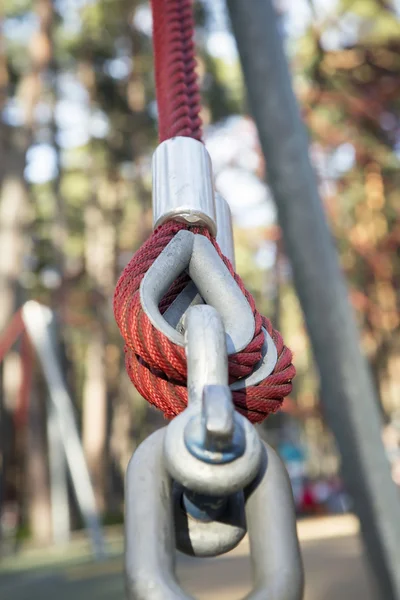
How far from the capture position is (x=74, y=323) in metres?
16.5

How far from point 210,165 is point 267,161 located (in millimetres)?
1764

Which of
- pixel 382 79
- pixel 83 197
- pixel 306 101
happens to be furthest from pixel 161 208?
pixel 83 197

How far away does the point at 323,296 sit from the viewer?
94.5 inches

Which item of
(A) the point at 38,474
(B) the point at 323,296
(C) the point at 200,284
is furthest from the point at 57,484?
(C) the point at 200,284

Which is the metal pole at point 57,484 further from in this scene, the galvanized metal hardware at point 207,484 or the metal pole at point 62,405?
the galvanized metal hardware at point 207,484

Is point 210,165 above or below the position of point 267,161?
below

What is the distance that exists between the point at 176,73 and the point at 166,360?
0.45 metres

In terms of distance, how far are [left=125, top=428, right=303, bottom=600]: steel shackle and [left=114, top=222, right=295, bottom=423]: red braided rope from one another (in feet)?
0.33

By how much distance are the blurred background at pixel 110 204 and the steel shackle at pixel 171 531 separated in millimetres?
9310

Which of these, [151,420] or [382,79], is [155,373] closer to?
[382,79]

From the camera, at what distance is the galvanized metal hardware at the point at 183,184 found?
2.61 ft

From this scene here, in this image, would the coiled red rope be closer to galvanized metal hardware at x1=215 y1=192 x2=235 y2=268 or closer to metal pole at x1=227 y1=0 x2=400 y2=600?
galvanized metal hardware at x1=215 y1=192 x2=235 y2=268

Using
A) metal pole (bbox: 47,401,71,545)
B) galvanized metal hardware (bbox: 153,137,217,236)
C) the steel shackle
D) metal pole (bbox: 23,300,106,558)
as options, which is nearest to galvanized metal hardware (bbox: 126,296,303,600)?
the steel shackle

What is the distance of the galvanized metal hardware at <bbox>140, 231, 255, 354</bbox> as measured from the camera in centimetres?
62
